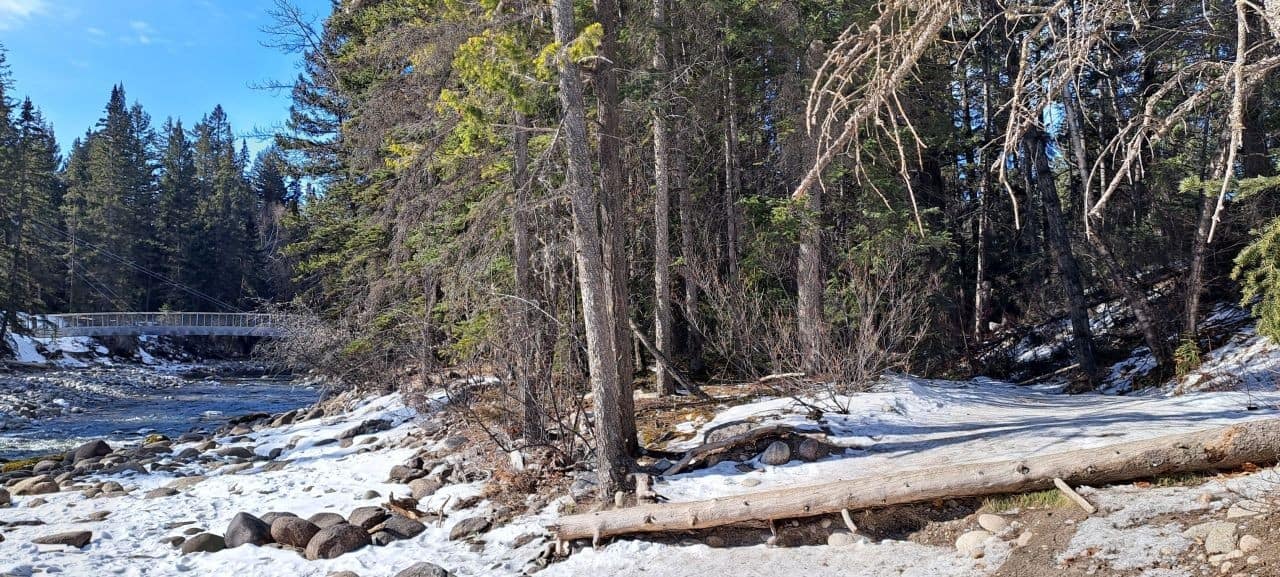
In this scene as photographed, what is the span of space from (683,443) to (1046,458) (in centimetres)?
432

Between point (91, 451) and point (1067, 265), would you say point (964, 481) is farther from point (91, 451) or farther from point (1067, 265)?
point (91, 451)

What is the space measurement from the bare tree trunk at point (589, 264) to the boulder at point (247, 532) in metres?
3.50

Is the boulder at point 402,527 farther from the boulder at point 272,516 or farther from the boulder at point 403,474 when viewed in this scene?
the boulder at point 403,474

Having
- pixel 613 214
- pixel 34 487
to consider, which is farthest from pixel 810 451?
pixel 34 487

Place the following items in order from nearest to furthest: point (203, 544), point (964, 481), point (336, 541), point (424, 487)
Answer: point (964, 481) < point (336, 541) < point (203, 544) < point (424, 487)

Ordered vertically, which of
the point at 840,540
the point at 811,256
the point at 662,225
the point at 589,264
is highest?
the point at 662,225

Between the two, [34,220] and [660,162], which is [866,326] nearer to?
[660,162]

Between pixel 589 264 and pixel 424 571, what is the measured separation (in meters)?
3.39

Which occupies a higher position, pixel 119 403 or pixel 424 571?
pixel 119 403

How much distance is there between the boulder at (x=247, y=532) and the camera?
7.81 meters

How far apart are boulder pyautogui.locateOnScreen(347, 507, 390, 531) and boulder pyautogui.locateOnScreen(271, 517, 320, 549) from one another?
1.26 ft

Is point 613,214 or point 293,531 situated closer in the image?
point 293,531

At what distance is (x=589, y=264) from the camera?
8.17m

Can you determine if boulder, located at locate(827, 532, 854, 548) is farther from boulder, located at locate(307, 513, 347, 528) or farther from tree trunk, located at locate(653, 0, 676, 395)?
tree trunk, located at locate(653, 0, 676, 395)
